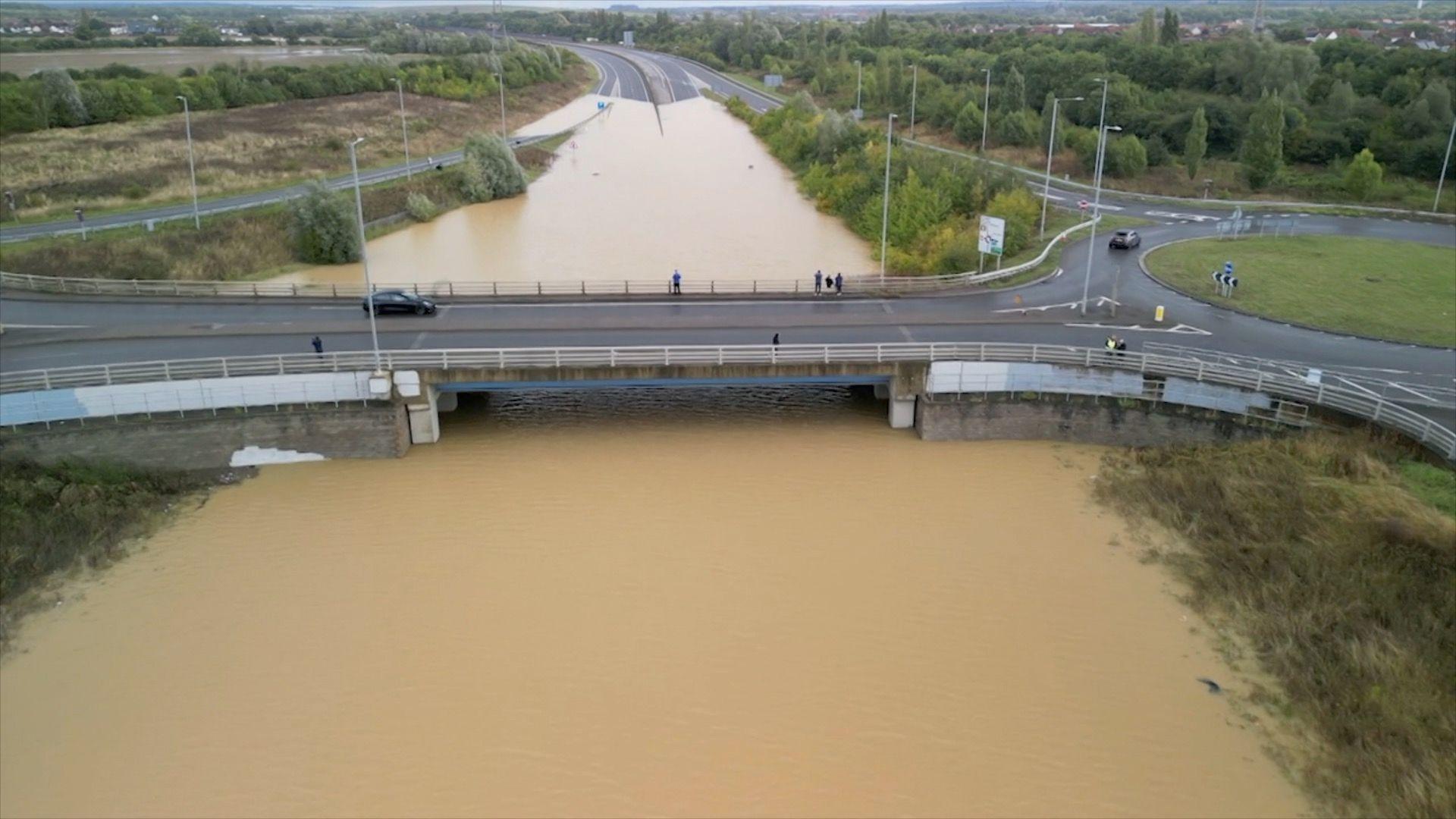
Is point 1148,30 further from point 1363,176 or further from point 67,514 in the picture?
point 67,514

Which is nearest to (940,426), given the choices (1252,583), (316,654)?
(1252,583)

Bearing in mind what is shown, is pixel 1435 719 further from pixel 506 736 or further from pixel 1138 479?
pixel 506 736

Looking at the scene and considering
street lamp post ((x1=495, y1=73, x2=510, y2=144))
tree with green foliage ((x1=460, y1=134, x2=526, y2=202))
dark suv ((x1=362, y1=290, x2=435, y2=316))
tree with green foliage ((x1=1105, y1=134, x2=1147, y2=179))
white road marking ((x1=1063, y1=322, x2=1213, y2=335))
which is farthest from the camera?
street lamp post ((x1=495, y1=73, x2=510, y2=144))

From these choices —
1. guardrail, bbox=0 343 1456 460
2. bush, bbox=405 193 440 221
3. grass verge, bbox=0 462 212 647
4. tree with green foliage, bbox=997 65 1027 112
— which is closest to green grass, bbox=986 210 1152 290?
guardrail, bbox=0 343 1456 460

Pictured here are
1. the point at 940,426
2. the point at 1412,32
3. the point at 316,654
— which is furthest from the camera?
the point at 1412,32

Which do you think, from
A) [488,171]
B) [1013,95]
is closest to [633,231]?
[488,171]

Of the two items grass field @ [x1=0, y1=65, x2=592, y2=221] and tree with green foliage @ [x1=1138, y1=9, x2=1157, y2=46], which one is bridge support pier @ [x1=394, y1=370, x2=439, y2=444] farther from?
tree with green foliage @ [x1=1138, y1=9, x2=1157, y2=46]
